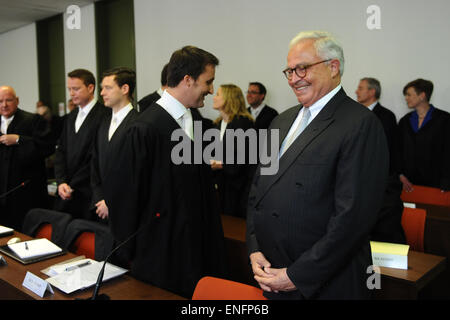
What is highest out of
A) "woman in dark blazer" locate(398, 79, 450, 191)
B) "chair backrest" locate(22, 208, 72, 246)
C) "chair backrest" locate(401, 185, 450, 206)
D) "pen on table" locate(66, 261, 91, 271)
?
"woman in dark blazer" locate(398, 79, 450, 191)

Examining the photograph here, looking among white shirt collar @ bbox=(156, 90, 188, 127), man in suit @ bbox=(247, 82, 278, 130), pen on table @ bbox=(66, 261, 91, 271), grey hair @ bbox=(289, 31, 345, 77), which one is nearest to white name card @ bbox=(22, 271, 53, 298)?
pen on table @ bbox=(66, 261, 91, 271)

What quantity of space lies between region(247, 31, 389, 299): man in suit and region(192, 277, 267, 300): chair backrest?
83mm

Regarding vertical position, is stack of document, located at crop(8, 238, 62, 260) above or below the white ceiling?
below

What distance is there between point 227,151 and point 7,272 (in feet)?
6.98

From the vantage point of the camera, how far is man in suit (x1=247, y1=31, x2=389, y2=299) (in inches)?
49.4

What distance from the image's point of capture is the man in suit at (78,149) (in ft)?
9.61

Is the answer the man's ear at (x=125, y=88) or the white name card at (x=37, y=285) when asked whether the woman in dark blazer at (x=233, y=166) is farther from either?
the white name card at (x=37, y=285)

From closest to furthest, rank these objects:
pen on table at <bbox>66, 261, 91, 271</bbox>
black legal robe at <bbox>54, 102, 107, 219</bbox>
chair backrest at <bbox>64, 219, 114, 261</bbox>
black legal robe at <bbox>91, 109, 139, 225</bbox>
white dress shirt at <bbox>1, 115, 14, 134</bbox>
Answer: pen on table at <bbox>66, 261, 91, 271</bbox>, chair backrest at <bbox>64, 219, 114, 261</bbox>, black legal robe at <bbox>91, 109, 139, 225</bbox>, black legal robe at <bbox>54, 102, 107, 219</bbox>, white dress shirt at <bbox>1, 115, 14, 134</bbox>

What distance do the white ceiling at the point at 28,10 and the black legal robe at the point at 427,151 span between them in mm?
5695

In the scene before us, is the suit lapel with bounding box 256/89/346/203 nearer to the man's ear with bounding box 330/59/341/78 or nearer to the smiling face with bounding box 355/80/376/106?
the man's ear with bounding box 330/59/341/78

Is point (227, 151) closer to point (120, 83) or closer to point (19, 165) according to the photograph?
point (120, 83)

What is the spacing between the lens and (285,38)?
4.93 metres

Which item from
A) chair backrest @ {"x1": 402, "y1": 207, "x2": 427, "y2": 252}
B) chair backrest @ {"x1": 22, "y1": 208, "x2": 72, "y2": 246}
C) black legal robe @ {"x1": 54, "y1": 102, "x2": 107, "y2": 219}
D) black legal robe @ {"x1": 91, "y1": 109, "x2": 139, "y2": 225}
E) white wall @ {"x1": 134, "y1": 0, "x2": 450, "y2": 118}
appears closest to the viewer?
chair backrest @ {"x1": 22, "y1": 208, "x2": 72, "y2": 246}

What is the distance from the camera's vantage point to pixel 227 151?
349cm
